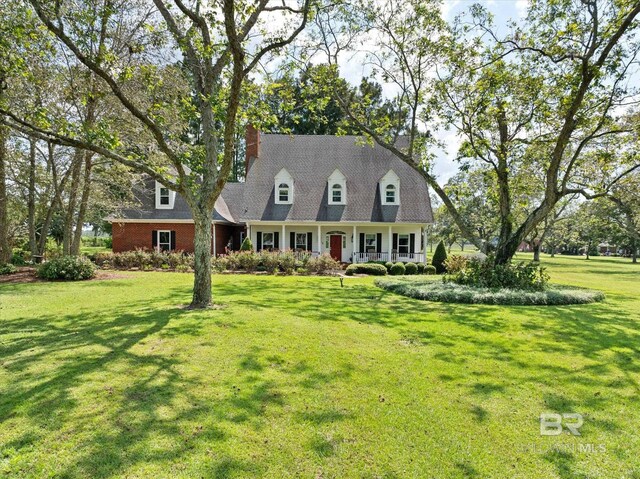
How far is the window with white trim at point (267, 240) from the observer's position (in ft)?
82.8

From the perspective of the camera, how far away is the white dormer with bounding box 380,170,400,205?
2492 cm

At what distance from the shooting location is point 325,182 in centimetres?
2608

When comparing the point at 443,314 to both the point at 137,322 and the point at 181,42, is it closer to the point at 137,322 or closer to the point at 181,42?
the point at 137,322

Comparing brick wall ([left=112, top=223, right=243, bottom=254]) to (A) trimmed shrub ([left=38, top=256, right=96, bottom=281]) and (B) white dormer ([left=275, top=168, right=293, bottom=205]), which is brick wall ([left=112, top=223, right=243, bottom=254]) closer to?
(B) white dormer ([left=275, top=168, right=293, bottom=205])

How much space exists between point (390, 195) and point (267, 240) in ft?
29.0

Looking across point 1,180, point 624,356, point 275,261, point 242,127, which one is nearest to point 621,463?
point 624,356

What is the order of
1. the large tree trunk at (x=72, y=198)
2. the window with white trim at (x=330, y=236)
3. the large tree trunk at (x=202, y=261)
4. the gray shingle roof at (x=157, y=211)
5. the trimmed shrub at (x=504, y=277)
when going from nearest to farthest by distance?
the large tree trunk at (x=202, y=261), the trimmed shrub at (x=504, y=277), the large tree trunk at (x=72, y=198), the gray shingle roof at (x=157, y=211), the window with white trim at (x=330, y=236)

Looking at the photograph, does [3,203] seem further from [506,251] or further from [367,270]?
[506,251]

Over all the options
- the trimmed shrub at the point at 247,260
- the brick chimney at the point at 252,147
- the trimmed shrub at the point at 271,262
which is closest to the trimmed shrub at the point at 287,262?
the trimmed shrub at the point at 271,262

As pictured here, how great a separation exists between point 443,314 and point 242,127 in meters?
7.30

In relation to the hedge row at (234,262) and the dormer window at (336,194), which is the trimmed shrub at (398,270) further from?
the dormer window at (336,194)

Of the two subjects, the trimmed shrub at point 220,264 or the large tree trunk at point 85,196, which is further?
the trimmed shrub at point 220,264

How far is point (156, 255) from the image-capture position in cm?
2095

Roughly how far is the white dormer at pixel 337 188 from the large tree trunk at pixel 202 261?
1628 cm
